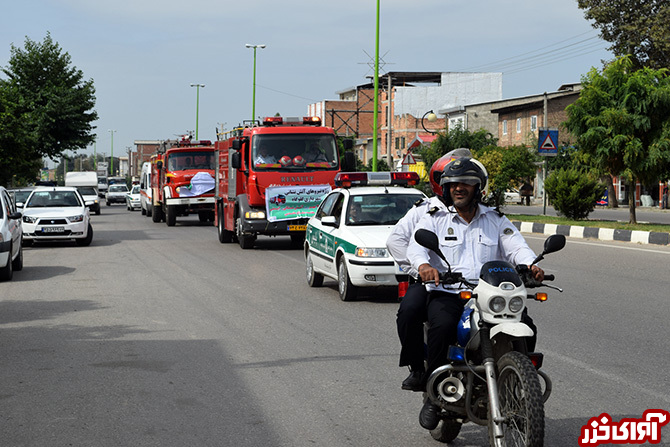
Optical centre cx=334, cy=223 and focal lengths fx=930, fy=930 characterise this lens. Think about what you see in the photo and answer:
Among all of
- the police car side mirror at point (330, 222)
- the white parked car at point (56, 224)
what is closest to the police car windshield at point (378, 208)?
the police car side mirror at point (330, 222)

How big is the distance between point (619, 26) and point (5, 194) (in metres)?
38.0

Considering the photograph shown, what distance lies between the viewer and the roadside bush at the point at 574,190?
29594 millimetres

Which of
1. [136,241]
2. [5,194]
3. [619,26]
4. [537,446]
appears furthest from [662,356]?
[619,26]

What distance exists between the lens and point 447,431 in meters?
5.31

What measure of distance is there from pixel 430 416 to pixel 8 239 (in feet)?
35.8

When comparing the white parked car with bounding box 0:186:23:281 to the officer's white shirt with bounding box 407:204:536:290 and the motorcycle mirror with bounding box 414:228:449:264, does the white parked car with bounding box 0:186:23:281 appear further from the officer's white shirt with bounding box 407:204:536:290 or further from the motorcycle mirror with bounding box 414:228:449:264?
the motorcycle mirror with bounding box 414:228:449:264

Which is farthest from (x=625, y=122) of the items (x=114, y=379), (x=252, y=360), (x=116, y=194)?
(x=116, y=194)

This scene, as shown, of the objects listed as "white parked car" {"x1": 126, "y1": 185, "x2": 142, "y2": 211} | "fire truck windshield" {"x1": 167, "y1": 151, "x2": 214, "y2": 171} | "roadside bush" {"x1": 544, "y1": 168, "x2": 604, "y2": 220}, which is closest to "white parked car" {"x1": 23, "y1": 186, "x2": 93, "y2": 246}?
"fire truck windshield" {"x1": 167, "y1": 151, "x2": 214, "y2": 171}

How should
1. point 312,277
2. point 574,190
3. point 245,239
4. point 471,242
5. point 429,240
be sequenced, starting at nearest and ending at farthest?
1. point 429,240
2. point 471,242
3. point 312,277
4. point 245,239
5. point 574,190

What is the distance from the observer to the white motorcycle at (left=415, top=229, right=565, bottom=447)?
421cm

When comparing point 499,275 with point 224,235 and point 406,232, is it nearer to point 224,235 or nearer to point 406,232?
point 406,232

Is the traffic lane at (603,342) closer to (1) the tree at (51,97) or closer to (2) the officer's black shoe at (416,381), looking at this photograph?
(2) the officer's black shoe at (416,381)

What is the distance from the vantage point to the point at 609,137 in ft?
89.0

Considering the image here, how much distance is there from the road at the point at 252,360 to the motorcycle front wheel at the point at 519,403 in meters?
1.07
